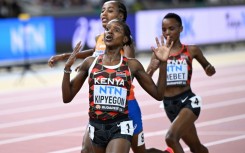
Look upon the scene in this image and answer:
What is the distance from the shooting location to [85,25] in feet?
72.0

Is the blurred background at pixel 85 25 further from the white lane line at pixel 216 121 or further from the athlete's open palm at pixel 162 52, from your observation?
the athlete's open palm at pixel 162 52

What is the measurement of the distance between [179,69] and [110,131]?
6.61 ft

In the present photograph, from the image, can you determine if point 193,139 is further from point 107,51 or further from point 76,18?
point 76,18

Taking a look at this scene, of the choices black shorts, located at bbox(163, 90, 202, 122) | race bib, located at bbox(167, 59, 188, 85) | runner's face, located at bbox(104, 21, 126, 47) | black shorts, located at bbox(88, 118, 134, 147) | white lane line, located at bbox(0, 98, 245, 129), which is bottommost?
white lane line, located at bbox(0, 98, 245, 129)

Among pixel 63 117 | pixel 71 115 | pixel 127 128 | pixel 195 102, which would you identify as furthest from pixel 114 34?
pixel 71 115

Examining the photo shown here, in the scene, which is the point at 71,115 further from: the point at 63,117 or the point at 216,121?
the point at 216,121

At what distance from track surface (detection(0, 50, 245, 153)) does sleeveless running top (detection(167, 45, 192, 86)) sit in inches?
70.2

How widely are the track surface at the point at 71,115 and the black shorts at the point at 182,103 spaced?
166cm

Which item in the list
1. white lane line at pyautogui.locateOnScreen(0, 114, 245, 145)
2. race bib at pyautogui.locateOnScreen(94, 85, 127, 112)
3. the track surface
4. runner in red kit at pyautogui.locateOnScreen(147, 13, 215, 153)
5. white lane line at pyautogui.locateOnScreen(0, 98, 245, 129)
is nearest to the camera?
race bib at pyautogui.locateOnScreen(94, 85, 127, 112)

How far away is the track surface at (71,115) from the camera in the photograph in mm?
10836

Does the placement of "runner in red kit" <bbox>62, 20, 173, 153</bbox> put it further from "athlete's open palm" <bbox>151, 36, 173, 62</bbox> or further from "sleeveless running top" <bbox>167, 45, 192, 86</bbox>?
"sleeveless running top" <bbox>167, 45, 192, 86</bbox>

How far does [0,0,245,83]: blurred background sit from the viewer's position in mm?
20000

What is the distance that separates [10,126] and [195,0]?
1633 cm

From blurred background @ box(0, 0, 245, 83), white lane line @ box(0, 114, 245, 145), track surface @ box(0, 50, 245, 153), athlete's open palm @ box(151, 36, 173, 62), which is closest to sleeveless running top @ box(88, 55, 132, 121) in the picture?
athlete's open palm @ box(151, 36, 173, 62)
